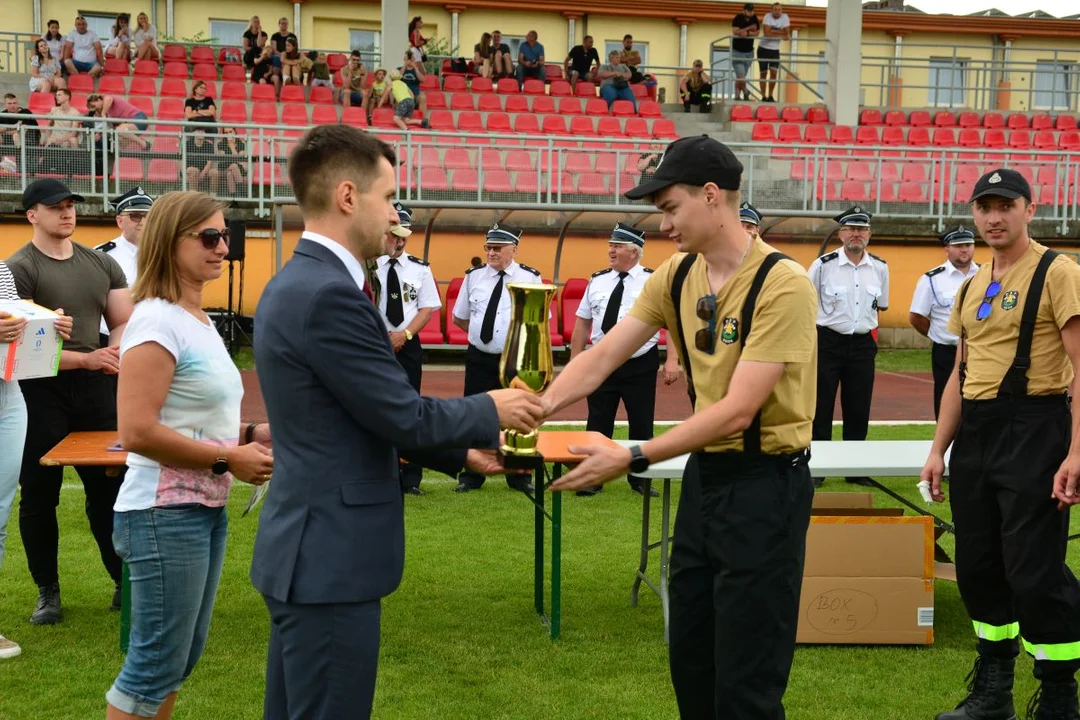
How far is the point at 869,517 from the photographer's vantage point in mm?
5332

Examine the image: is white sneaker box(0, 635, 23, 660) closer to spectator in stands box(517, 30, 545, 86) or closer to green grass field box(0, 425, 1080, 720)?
green grass field box(0, 425, 1080, 720)

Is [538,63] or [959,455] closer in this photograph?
[959,455]

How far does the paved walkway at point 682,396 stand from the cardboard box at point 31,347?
20.9ft

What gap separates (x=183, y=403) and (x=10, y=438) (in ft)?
5.95

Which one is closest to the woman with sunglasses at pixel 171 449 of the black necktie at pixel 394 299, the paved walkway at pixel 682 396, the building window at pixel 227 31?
the black necktie at pixel 394 299

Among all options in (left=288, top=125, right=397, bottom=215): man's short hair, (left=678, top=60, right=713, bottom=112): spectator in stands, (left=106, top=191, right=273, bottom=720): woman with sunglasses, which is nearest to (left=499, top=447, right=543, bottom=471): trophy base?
(left=106, top=191, right=273, bottom=720): woman with sunglasses

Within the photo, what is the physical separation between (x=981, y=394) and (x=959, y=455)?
0.26 metres

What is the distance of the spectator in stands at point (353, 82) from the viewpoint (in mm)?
20938

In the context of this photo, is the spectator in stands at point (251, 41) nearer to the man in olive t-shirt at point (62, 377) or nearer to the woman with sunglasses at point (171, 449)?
the man in olive t-shirt at point (62, 377)

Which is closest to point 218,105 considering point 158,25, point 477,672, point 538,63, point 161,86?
point 161,86

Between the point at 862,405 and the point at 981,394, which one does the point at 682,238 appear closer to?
the point at 981,394

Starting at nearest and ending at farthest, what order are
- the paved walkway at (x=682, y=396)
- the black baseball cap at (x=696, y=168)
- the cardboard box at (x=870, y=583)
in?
the black baseball cap at (x=696, y=168) < the cardboard box at (x=870, y=583) < the paved walkway at (x=682, y=396)

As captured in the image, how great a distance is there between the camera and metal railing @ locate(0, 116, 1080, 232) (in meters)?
15.2

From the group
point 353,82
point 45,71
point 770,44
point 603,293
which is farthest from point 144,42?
point 603,293
